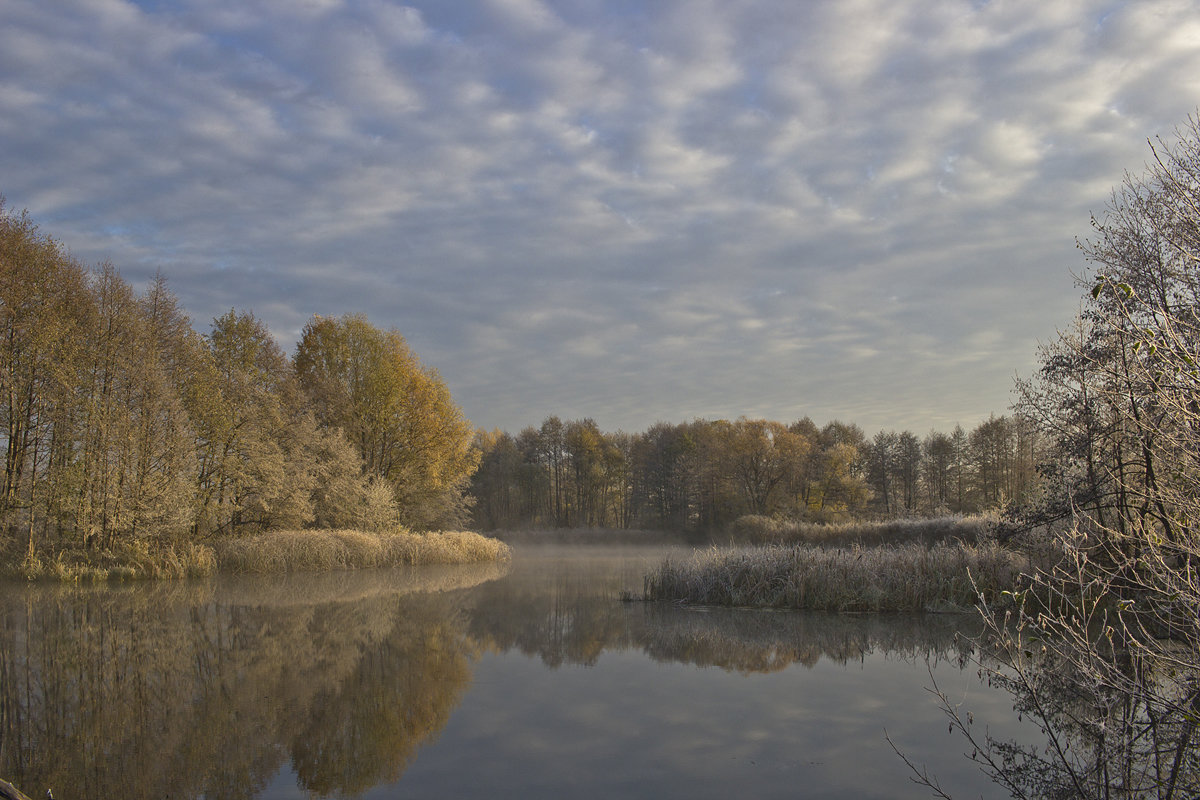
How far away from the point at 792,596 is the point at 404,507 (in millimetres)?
22781

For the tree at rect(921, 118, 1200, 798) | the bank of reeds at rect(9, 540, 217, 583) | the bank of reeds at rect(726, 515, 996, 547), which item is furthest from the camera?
the bank of reeds at rect(726, 515, 996, 547)

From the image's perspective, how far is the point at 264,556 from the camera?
23.5m

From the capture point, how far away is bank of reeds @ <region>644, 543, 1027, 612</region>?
50.9 feet

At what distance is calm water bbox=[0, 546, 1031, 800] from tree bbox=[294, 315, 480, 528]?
18485mm

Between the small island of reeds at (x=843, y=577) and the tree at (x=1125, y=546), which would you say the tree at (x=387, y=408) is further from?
the tree at (x=1125, y=546)

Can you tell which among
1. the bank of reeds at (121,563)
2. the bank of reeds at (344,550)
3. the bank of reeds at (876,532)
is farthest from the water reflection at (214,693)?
the bank of reeds at (876,532)

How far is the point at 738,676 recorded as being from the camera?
31.2ft

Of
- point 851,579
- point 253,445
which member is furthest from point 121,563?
point 851,579

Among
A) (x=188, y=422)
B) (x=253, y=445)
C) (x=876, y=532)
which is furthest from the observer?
(x=876, y=532)

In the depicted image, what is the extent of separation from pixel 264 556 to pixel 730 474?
116 ft

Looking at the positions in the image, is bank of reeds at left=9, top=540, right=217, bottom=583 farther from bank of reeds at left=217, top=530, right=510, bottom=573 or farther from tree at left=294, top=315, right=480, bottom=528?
tree at left=294, top=315, right=480, bottom=528

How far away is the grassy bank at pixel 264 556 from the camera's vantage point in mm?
19375

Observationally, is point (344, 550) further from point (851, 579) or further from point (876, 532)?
point (876, 532)

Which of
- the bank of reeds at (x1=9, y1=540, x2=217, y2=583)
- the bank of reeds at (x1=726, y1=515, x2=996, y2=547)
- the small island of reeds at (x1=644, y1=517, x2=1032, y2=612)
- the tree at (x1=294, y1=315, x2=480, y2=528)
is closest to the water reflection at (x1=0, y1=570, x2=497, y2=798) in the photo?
the bank of reeds at (x1=9, y1=540, x2=217, y2=583)
